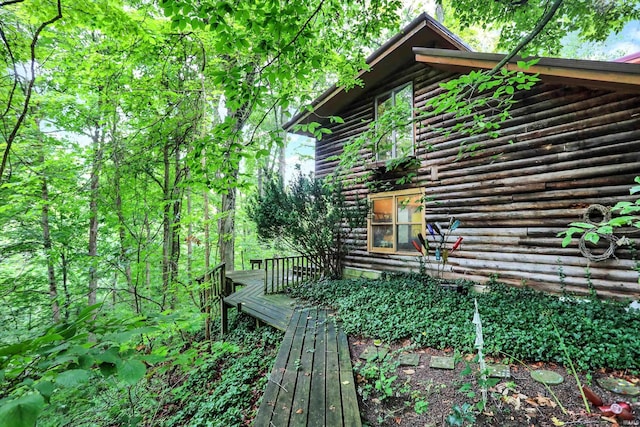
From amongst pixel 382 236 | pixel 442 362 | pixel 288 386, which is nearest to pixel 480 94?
pixel 382 236

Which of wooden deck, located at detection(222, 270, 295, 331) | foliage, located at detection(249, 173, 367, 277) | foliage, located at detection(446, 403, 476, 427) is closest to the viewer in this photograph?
foliage, located at detection(446, 403, 476, 427)

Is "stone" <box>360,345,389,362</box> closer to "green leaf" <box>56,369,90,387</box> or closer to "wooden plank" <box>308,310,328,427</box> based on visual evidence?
"wooden plank" <box>308,310,328,427</box>

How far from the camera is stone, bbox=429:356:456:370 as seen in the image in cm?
292

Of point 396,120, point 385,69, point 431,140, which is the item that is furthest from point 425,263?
point 385,69

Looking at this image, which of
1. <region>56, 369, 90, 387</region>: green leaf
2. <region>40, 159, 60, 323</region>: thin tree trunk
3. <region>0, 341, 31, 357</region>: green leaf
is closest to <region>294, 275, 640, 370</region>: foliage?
<region>56, 369, 90, 387</region>: green leaf

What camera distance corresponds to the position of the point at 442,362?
3023mm

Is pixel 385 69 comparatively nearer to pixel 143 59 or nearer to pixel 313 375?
pixel 143 59

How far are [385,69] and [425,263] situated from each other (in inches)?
196

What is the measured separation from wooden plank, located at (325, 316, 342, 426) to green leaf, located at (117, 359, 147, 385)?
1.74m

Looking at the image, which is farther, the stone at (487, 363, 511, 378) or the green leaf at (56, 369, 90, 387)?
the stone at (487, 363, 511, 378)

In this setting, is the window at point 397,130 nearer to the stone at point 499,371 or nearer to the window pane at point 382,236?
the window pane at point 382,236

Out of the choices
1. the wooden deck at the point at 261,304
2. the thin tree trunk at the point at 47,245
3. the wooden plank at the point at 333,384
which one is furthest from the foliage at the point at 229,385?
the thin tree trunk at the point at 47,245

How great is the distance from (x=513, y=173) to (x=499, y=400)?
4.06m

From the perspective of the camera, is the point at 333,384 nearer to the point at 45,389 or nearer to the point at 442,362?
the point at 442,362
